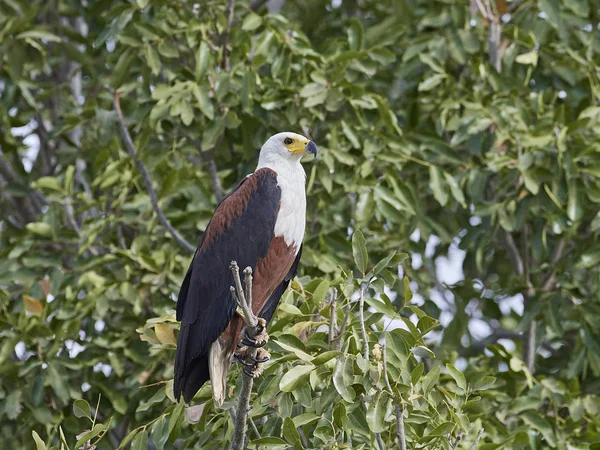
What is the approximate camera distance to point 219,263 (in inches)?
172

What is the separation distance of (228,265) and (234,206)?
10.2 inches

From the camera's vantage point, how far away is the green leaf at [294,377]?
3.62 m

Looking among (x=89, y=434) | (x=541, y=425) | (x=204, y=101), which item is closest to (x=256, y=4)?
(x=204, y=101)

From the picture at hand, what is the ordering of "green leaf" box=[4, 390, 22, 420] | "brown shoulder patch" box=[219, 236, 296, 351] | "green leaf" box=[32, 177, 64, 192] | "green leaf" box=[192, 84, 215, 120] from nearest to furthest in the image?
"brown shoulder patch" box=[219, 236, 296, 351]
"green leaf" box=[4, 390, 22, 420]
"green leaf" box=[192, 84, 215, 120]
"green leaf" box=[32, 177, 64, 192]

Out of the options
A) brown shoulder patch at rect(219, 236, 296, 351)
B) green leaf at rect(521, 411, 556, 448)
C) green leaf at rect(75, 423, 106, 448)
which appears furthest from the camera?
green leaf at rect(521, 411, 556, 448)

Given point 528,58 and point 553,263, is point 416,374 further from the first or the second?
point 528,58

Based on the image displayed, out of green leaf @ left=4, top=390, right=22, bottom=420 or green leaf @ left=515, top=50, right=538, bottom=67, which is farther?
green leaf @ left=515, top=50, right=538, bottom=67

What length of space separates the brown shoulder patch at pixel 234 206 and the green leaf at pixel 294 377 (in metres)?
0.93

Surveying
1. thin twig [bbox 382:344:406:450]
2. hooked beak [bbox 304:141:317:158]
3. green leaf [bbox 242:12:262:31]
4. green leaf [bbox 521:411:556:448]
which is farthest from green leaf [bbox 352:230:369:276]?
green leaf [bbox 242:12:262:31]

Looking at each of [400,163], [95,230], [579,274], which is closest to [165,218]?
[95,230]

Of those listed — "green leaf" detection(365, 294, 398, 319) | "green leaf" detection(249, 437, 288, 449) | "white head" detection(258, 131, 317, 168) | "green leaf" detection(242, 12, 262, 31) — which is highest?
"green leaf" detection(242, 12, 262, 31)

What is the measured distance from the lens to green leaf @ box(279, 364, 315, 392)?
3625mm

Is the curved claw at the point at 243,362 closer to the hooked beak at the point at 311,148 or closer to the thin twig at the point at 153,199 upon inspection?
the hooked beak at the point at 311,148

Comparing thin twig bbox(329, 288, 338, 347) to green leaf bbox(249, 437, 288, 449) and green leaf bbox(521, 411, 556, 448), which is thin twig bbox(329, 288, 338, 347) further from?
green leaf bbox(521, 411, 556, 448)
